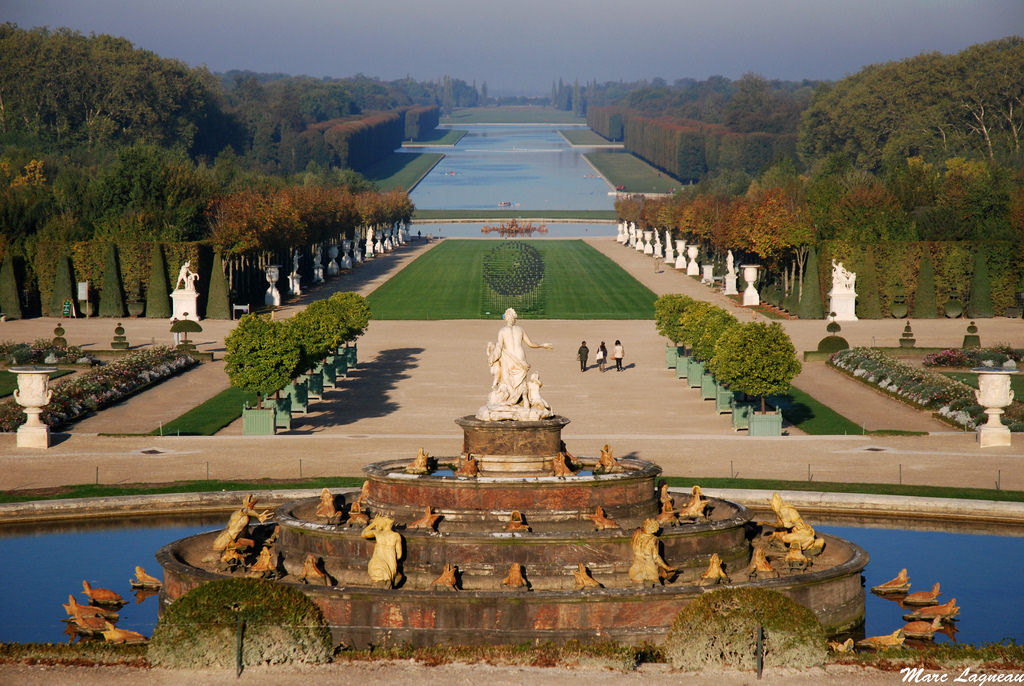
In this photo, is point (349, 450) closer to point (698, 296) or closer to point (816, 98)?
point (698, 296)

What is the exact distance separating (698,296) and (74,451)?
5202 cm

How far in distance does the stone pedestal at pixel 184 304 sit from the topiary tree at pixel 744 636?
186 ft

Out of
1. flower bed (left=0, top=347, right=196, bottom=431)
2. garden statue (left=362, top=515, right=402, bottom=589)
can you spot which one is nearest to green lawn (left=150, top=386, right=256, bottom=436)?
flower bed (left=0, top=347, right=196, bottom=431)

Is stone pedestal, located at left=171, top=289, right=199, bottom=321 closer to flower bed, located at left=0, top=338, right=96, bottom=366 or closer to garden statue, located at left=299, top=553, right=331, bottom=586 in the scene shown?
flower bed, located at left=0, top=338, right=96, bottom=366

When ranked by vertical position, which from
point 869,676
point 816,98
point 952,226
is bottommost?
point 869,676

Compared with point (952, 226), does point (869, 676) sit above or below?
below

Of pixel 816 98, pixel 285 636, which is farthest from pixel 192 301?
pixel 816 98

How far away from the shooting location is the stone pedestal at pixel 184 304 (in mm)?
73688

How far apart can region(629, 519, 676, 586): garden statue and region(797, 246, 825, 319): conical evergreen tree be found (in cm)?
5239

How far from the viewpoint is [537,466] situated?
2830 cm

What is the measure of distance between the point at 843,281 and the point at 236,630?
58.8 meters

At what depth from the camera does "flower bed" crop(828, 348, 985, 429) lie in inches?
1752

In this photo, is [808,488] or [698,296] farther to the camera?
[698,296]

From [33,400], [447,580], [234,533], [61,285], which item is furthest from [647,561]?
[61,285]
